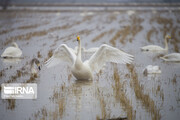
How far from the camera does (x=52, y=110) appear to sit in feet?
22.6

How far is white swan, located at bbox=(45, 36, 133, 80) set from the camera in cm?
927

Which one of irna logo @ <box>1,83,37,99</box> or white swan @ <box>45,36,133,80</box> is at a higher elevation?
white swan @ <box>45,36,133,80</box>

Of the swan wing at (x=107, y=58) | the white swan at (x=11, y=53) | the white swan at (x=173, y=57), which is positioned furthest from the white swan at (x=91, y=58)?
the white swan at (x=173, y=57)

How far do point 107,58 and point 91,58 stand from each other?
0.52 m

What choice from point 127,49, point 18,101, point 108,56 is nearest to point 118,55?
point 108,56

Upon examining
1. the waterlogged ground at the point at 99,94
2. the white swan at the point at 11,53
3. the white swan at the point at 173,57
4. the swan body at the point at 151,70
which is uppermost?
the white swan at the point at 11,53

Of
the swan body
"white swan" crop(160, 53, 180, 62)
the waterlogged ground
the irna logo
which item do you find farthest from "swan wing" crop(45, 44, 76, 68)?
"white swan" crop(160, 53, 180, 62)

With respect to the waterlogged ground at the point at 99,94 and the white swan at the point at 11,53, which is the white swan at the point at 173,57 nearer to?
the waterlogged ground at the point at 99,94

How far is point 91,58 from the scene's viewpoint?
955 centimetres

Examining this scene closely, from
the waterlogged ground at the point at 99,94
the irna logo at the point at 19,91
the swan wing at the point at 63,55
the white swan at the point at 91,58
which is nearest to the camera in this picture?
the waterlogged ground at the point at 99,94

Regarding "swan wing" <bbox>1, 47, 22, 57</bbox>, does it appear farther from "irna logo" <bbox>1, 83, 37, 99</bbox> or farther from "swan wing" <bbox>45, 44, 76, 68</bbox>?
"irna logo" <bbox>1, 83, 37, 99</bbox>

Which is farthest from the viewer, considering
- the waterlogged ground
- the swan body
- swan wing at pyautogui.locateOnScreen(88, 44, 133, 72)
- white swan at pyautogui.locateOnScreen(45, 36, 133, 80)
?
the swan body

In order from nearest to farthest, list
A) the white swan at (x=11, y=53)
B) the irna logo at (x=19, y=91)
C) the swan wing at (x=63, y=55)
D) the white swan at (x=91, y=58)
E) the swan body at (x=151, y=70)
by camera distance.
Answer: the irna logo at (x=19, y=91) < the white swan at (x=91, y=58) < the swan wing at (x=63, y=55) < the swan body at (x=151, y=70) < the white swan at (x=11, y=53)

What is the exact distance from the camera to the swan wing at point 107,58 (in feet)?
31.4
